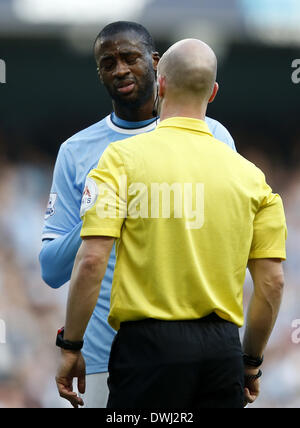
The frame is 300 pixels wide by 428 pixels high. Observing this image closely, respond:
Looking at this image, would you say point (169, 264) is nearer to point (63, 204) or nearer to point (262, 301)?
point (262, 301)

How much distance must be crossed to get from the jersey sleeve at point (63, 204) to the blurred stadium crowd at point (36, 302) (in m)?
3.57

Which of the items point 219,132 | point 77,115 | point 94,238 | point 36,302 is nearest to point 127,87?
point 219,132

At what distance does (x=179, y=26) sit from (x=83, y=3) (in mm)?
841

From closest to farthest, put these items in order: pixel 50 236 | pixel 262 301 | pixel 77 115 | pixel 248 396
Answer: pixel 262 301, pixel 248 396, pixel 50 236, pixel 77 115

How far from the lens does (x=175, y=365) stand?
220 cm

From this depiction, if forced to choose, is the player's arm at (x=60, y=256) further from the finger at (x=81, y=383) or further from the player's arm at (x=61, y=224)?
the finger at (x=81, y=383)

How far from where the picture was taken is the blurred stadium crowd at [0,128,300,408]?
6.32 m

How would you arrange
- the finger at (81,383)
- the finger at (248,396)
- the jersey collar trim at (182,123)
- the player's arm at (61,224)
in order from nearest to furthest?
1. the jersey collar trim at (182,123)
2. the finger at (81,383)
3. the finger at (248,396)
4. the player's arm at (61,224)

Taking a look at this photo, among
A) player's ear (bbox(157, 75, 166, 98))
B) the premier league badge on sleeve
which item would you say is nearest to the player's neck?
the premier league badge on sleeve

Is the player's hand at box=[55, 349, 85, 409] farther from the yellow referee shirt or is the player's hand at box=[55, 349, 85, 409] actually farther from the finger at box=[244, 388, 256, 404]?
the finger at box=[244, 388, 256, 404]

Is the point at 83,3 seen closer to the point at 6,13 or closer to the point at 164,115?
the point at 6,13

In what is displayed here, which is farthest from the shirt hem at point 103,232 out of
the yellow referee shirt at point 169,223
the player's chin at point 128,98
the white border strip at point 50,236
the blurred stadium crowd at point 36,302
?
the blurred stadium crowd at point 36,302

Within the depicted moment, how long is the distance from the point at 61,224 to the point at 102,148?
0.34 metres

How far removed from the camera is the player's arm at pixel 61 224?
8.79ft
